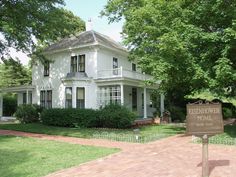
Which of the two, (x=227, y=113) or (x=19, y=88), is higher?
(x=19, y=88)

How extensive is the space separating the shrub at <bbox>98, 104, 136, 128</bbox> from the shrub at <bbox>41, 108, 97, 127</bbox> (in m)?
0.70

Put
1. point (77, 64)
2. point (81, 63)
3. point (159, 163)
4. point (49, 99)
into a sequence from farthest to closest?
point (49, 99) → point (77, 64) → point (81, 63) → point (159, 163)

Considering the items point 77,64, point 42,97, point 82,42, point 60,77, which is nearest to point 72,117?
point 77,64

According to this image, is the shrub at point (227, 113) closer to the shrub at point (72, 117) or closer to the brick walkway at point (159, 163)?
the shrub at point (72, 117)

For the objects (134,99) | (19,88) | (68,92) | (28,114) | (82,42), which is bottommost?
(28,114)

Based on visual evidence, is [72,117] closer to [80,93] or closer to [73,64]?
[80,93]

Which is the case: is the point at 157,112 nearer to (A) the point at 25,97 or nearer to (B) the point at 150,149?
(A) the point at 25,97

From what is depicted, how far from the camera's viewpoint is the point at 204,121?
29.9 ft

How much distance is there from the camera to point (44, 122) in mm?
26312

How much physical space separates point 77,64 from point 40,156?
1730 cm

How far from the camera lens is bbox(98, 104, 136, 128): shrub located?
903 inches

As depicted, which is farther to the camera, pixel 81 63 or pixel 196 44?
pixel 81 63

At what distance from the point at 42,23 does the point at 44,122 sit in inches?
301

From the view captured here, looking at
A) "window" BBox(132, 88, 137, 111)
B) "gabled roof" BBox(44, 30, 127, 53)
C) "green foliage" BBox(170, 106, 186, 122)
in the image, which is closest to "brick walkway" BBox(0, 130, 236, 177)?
"gabled roof" BBox(44, 30, 127, 53)
